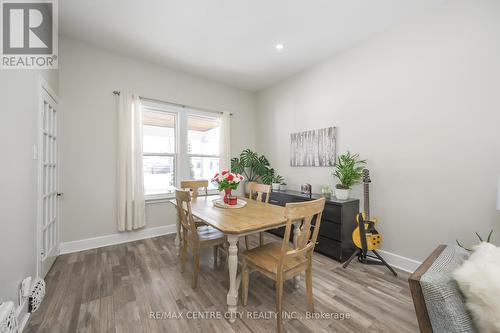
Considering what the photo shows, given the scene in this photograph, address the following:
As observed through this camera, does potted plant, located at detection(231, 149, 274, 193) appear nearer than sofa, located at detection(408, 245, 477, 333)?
No

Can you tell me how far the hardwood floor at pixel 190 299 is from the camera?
60.3 inches

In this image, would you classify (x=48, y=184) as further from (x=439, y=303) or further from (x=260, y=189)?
(x=439, y=303)

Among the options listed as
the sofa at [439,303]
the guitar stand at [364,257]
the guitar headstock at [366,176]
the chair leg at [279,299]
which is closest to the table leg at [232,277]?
the chair leg at [279,299]

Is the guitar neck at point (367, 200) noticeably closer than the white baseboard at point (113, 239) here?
Yes

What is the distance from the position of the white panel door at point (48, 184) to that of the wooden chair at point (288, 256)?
2071mm

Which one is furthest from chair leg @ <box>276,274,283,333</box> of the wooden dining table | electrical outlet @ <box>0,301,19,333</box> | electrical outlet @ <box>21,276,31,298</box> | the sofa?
electrical outlet @ <box>21,276,31,298</box>

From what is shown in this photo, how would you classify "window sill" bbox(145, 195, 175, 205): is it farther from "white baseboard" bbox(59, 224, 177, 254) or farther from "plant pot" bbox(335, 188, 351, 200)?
"plant pot" bbox(335, 188, 351, 200)

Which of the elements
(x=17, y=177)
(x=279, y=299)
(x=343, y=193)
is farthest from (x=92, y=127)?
(x=343, y=193)

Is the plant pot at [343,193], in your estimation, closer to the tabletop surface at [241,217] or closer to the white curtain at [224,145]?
the tabletop surface at [241,217]

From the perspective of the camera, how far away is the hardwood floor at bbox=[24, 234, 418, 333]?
5.03 feet

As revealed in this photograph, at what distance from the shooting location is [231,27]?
2553 millimetres

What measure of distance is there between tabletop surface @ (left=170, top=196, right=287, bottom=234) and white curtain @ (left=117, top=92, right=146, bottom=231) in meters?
1.49

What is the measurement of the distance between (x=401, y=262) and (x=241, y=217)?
6.92 ft

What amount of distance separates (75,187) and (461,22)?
5.07 meters
